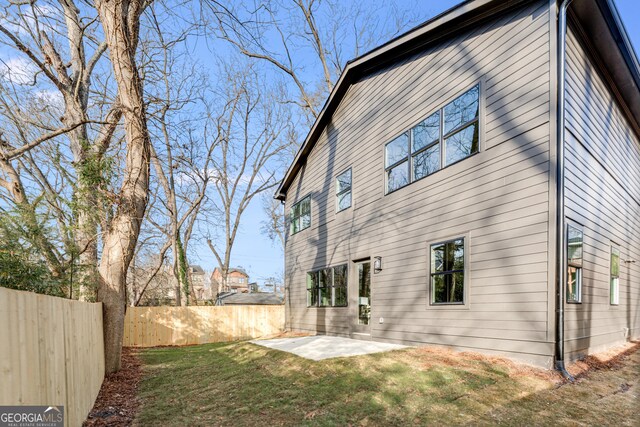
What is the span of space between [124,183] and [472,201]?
611 cm

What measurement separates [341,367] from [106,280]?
14.2ft

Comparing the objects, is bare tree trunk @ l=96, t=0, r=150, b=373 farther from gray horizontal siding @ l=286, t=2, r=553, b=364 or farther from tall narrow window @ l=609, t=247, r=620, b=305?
tall narrow window @ l=609, t=247, r=620, b=305

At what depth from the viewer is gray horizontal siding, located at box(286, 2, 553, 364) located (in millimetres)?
5160

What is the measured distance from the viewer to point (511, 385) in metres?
4.27

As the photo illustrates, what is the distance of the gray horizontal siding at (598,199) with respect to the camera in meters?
5.59

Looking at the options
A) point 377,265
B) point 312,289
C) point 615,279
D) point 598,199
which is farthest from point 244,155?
point 615,279

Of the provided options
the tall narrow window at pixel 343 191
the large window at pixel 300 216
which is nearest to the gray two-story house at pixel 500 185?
the tall narrow window at pixel 343 191

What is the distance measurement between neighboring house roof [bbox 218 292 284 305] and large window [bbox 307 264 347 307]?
10.4 metres

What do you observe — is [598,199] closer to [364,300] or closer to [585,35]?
[585,35]

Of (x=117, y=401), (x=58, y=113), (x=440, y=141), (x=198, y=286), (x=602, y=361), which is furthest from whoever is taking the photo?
(x=198, y=286)

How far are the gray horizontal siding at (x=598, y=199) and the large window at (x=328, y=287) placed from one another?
533cm

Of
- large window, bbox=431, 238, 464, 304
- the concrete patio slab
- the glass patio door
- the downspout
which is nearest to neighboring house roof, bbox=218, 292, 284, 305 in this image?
the glass patio door

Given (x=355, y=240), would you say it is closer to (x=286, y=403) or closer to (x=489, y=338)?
(x=489, y=338)

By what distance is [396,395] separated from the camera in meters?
4.18
